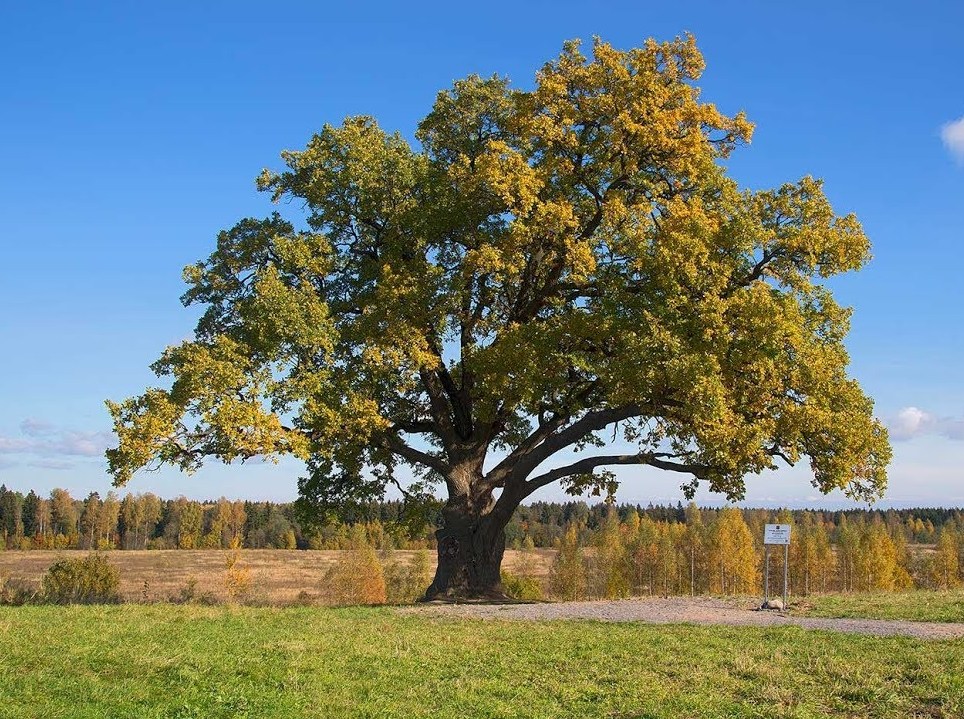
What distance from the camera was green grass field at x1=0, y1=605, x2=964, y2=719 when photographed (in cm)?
965

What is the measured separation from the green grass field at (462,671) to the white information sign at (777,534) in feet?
17.2

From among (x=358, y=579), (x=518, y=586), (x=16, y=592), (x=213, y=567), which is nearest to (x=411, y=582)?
(x=358, y=579)

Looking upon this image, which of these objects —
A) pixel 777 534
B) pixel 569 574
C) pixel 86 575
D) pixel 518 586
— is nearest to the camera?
pixel 777 534

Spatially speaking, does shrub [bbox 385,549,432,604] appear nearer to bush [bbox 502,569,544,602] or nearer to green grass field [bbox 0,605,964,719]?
bush [bbox 502,569,544,602]

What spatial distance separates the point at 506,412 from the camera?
25000 mm

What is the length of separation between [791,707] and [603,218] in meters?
15.7

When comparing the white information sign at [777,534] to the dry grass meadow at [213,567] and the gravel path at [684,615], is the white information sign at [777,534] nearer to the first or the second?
the gravel path at [684,615]

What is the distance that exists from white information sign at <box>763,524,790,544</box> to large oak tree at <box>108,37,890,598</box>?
1726mm

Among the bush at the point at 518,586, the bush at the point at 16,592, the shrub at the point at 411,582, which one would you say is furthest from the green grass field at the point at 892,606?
the shrub at the point at 411,582

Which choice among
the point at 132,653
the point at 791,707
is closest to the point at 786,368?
the point at 791,707

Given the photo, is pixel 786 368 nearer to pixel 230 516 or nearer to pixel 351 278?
pixel 351 278

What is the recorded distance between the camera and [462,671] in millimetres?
11641

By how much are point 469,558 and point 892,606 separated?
10.7 m

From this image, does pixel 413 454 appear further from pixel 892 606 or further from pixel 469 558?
pixel 892 606
